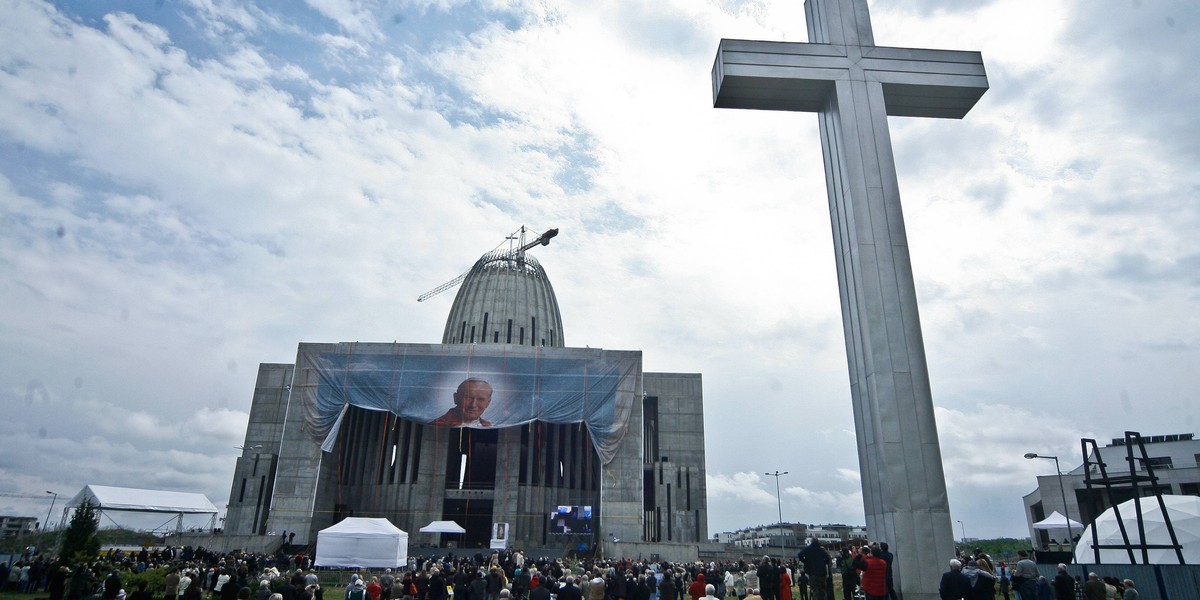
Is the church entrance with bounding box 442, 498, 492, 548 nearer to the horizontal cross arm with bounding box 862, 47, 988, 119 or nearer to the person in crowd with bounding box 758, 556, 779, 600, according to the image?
the person in crowd with bounding box 758, 556, 779, 600

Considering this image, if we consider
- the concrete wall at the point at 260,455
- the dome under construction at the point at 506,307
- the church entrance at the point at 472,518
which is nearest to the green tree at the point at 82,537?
the concrete wall at the point at 260,455

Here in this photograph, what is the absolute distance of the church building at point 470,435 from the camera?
45.1 m

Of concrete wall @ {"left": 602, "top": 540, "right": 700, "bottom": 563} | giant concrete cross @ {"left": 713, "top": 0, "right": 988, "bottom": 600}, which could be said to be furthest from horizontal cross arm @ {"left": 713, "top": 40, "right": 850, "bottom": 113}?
concrete wall @ {"left": 602, "top": 540, "right": 700, "bottom": 563}

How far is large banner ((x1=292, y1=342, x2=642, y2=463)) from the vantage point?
45688 mm

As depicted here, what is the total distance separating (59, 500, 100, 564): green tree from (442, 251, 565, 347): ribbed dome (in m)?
31.0

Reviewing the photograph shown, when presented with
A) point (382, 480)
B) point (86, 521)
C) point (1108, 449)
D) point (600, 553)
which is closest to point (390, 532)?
point (86, 521)

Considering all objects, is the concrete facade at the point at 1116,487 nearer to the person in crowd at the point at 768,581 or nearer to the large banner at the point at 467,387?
the large banner at the point at 467,387

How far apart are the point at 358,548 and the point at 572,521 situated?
66.1 feet

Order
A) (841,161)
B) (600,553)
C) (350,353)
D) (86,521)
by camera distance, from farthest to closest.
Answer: (350,353)
(600,553)
(86,521)
(841,161)

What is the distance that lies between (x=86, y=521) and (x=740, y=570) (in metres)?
24.4

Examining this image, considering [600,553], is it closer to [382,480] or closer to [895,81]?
[382,480]

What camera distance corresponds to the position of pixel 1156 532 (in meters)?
21.4

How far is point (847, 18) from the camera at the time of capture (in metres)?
14.5

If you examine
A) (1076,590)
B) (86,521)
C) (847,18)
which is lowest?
(1076,590)
